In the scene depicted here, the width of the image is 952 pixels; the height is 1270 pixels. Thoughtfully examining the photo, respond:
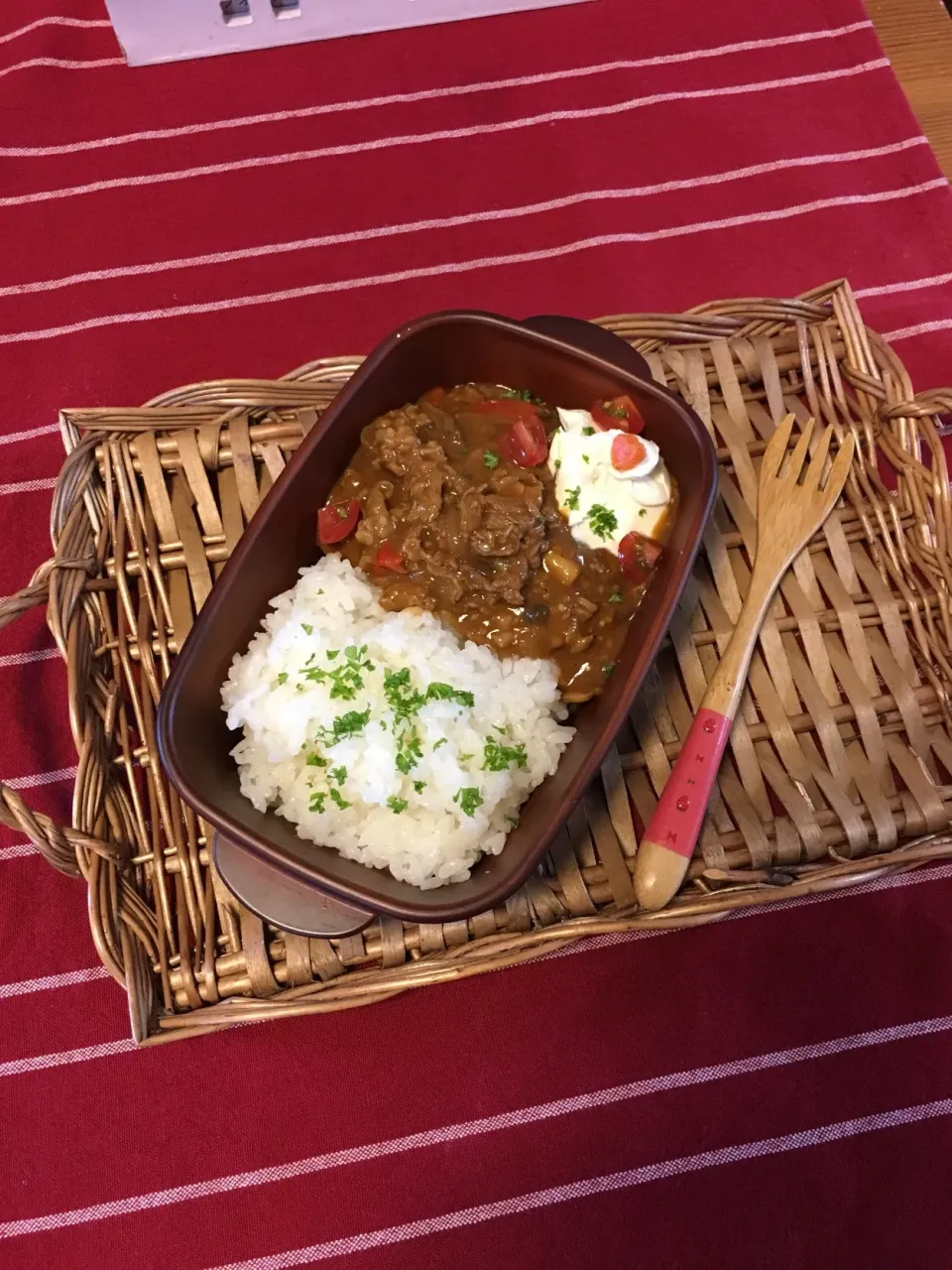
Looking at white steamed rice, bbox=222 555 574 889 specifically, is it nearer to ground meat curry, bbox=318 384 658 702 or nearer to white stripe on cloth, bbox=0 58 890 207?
ground meat curry, bbox=318 384 658 702

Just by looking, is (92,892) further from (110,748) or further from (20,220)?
(20,220)

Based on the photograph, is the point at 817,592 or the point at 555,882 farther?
the point at 817,592

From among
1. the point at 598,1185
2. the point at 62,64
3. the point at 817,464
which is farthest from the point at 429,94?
the point at 598,1185

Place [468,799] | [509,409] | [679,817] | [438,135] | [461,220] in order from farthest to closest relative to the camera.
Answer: [438,135], [461,220], [509,409], [679,817], [468,799]

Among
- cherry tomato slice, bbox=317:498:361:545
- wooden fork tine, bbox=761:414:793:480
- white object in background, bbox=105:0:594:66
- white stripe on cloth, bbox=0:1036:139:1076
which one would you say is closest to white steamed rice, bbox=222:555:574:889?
cherry tomato slice, bbox=317:498:361:545

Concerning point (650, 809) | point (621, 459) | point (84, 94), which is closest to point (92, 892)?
point (650, 809)

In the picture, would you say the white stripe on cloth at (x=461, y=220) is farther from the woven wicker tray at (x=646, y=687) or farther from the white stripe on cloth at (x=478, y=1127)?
the white stripe on cloth at (x=478, y=1127)

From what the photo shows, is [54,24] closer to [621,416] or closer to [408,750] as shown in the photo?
[621,416]
